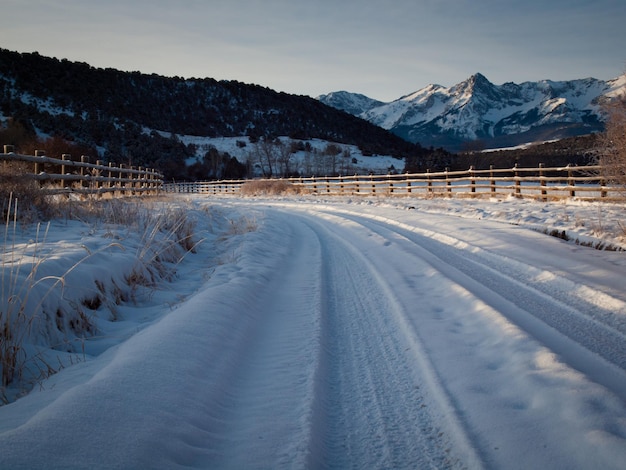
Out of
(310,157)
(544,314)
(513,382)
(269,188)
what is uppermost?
(310,157)

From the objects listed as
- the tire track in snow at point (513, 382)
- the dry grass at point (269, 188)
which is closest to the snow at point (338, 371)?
the tire track in snow at point (513, 382)

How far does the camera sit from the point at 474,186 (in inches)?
834

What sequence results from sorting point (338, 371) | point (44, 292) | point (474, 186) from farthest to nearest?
point (474, 186)
point (44, 292)
point (338, 371)

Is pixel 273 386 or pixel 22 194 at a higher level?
pixel 22 194

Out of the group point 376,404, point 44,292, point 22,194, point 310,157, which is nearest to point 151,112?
point 310,157

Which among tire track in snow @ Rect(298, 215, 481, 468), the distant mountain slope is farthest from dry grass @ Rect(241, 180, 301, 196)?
tire track in snow @ Rect(298, 215, 481, 468)

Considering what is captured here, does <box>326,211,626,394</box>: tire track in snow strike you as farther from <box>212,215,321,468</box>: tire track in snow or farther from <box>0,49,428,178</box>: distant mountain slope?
<box>0,49,428,178</box>: distant mountain slope

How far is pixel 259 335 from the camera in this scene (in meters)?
3.72

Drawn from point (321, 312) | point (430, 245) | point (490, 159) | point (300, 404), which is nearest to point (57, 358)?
point (300, 404)

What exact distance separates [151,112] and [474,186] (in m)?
77.9

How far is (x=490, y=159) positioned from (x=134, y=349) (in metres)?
61.1

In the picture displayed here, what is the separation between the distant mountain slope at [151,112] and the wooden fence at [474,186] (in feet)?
53.3

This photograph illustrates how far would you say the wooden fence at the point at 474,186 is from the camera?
15.8 meters

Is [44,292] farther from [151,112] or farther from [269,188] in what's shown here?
[151,112]
